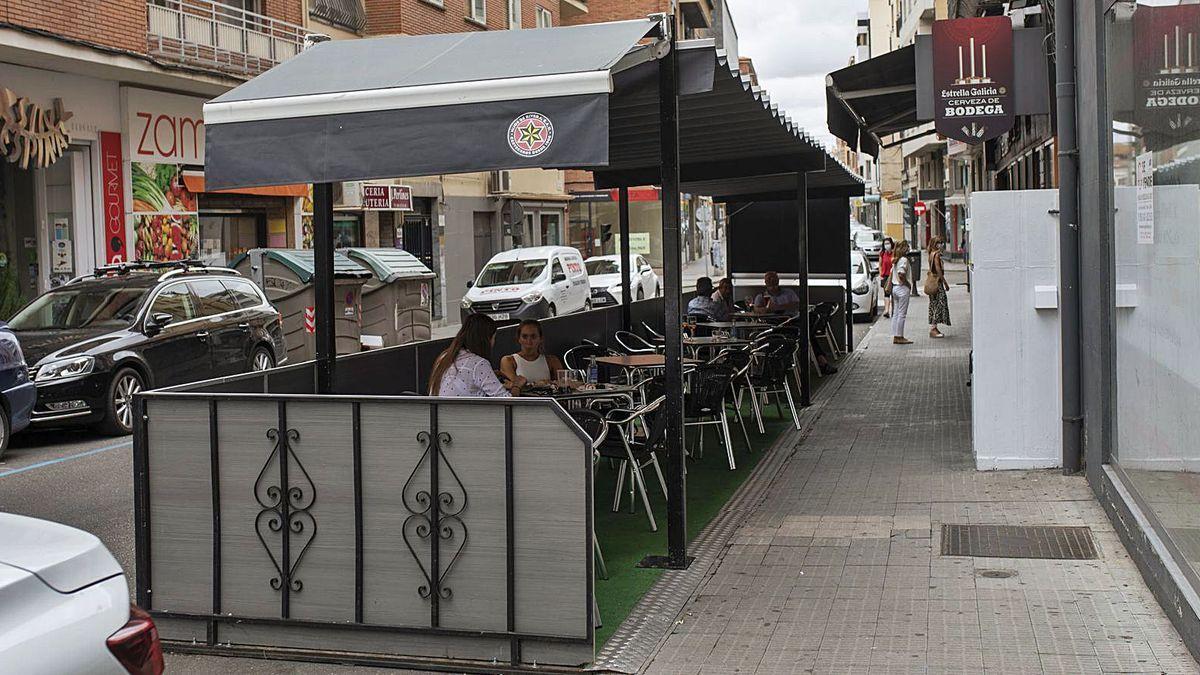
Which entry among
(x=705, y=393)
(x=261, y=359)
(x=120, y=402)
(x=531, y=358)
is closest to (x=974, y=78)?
(x=705, y=393)

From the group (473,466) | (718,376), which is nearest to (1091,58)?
(718,376)

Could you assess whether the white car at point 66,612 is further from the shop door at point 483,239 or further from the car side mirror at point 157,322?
the shop door at point 483,239

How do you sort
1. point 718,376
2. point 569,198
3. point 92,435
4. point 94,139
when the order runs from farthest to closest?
point 569,198
point 94,139
point 92,435
point 718,376

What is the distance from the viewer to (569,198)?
1780 inches

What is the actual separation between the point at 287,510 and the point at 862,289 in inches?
936

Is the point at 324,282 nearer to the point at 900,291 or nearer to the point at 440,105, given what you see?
the point at 440,105

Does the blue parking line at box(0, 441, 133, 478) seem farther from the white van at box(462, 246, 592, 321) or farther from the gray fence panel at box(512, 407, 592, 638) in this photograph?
the white van at box(462, 246, 592, 321)

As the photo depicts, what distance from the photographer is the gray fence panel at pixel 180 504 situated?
6094mm

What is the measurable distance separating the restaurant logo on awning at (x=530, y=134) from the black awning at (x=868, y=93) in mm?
6713

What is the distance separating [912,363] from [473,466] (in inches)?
547

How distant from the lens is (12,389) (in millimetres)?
11758

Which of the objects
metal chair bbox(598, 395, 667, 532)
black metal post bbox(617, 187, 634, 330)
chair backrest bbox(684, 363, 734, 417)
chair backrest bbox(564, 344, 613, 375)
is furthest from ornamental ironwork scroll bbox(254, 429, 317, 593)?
black metal post bbox(617, 187, 634, 330)

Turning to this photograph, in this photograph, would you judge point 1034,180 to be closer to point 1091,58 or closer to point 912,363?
point 912,363

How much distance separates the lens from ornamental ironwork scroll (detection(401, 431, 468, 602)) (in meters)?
5.75
